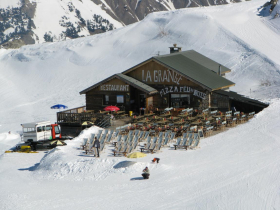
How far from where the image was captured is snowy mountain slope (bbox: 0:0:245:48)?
127688 mm

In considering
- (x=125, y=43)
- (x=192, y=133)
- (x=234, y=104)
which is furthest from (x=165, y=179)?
(x=125, y=43)

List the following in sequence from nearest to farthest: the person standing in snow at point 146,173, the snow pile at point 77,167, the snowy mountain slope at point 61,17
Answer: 1. the person standing in snow at point 146,173
2. the snow pile at point 77,167
3. the snowy mountain slope at point 61,17

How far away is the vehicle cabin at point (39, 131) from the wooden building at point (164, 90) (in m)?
6.15

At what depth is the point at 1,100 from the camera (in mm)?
59188

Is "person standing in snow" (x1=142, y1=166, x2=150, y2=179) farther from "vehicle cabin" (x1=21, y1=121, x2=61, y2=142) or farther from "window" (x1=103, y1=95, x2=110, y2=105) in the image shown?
"window" (x1=103, y1=95, x2=110, y2=105)

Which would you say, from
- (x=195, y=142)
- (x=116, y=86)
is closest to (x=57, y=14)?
(x=116, y=86)

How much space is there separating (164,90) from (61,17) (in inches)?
4320

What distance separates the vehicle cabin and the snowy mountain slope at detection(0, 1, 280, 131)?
16.6 meters

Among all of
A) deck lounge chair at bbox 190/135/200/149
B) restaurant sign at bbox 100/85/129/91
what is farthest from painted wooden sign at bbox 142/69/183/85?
deck lounge chair at bbox 190/135/200/149

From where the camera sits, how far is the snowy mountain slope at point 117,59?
5300 cm

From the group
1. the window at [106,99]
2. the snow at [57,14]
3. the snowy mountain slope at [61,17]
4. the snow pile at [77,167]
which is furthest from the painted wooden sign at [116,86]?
the snow at [57,14]

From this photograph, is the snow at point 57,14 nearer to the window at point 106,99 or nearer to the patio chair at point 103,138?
the window at point 106,99

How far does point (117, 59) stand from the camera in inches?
2628

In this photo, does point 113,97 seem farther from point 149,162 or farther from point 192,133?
point 149,162
